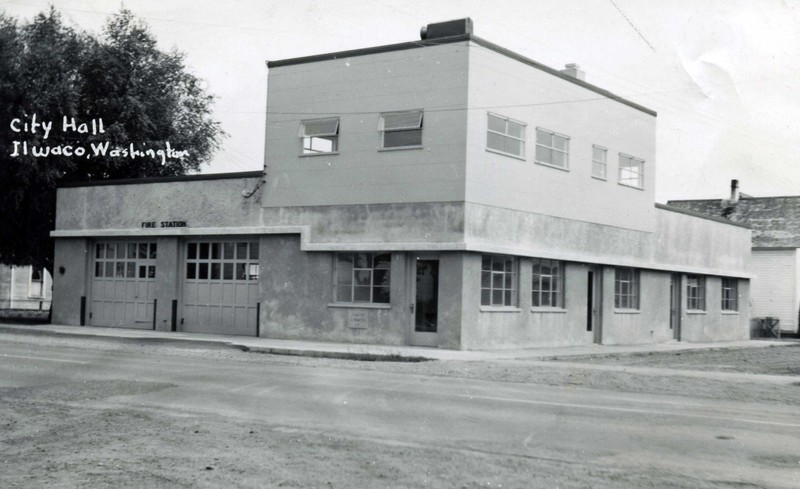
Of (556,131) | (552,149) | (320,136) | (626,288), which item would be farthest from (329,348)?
(626,288)

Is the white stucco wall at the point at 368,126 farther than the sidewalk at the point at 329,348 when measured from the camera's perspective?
Yes

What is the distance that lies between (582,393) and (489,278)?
994 centimetres

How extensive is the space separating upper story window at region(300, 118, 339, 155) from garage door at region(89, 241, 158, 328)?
21.3 feet

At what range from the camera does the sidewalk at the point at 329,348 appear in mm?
19609

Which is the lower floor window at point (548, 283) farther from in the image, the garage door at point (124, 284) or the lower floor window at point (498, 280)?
the garage door at point (124, 284)

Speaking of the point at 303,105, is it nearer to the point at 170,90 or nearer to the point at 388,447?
the point at 170,90

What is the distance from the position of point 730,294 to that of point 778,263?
776 centimetres

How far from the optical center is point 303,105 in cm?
2461

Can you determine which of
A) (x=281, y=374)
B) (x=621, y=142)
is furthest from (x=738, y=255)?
(x=281, y=374)

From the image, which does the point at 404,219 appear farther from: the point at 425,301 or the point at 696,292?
the point at 696,292

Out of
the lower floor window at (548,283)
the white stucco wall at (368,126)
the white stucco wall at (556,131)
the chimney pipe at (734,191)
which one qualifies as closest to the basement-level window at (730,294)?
the white stucco wall at (556,131)

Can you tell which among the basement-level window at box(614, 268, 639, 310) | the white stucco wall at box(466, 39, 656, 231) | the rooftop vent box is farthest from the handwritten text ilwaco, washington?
the basement-level window at box(614, 268, 639, 310)

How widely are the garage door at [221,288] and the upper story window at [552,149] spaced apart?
878 cm

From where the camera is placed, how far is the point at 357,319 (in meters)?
23.1
